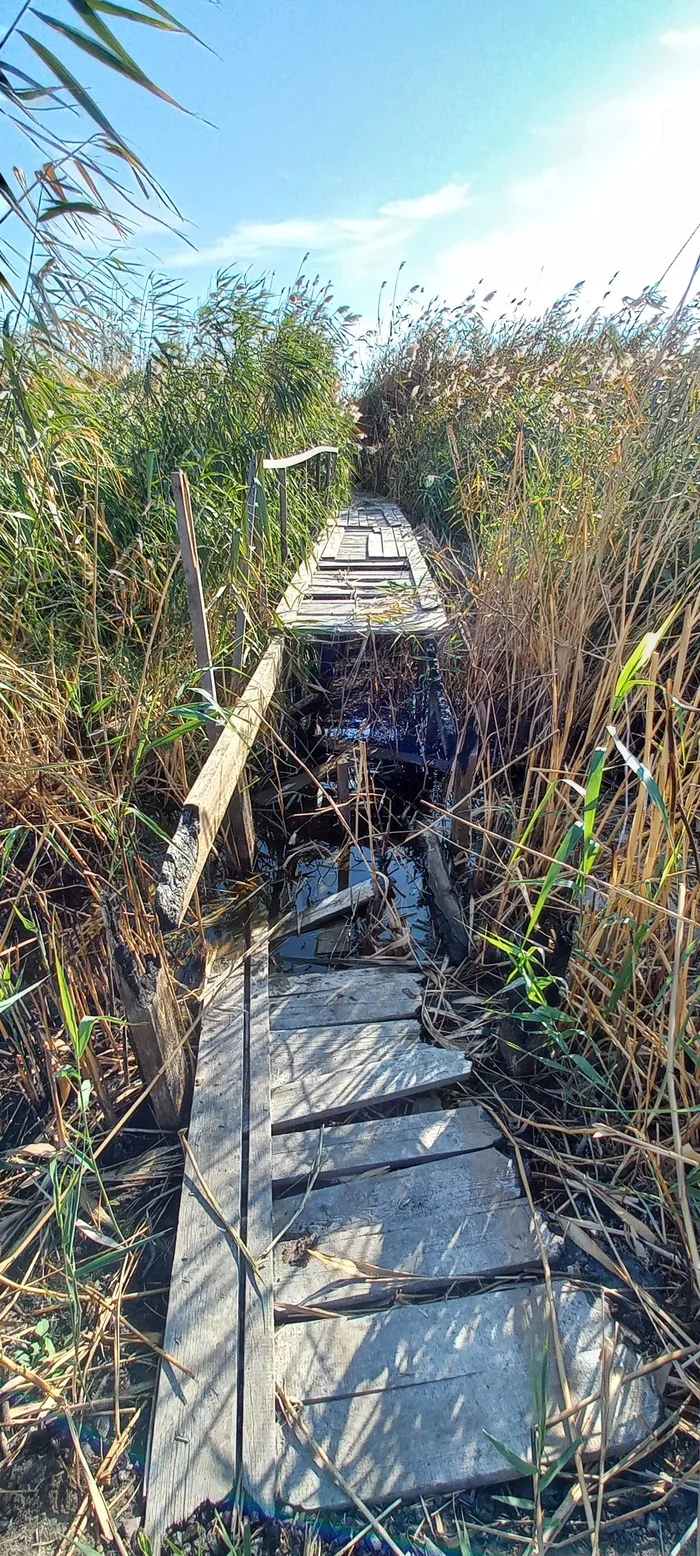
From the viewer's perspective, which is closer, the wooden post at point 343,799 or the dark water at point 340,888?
the dark water at point 340,888

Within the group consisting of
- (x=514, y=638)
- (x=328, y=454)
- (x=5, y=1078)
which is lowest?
(x=5, y=1078)

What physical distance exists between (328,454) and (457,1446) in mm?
6511

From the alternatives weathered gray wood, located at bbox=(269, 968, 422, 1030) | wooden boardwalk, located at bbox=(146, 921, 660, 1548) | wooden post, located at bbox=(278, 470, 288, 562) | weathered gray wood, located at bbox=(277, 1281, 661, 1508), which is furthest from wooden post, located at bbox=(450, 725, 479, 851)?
wooden post, located at bbox=(278, 470, 288, 562)

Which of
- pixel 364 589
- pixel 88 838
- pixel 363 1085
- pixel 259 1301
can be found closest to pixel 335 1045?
pixel 363 1085

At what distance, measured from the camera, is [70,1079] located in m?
1.88

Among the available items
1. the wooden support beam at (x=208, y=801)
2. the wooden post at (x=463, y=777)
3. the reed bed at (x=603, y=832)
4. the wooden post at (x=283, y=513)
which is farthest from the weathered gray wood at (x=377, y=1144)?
the wooden post at (x=283, y=513)

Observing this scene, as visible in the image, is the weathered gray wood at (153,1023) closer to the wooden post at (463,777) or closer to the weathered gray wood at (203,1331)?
the weathered gray wood at (203,1331)

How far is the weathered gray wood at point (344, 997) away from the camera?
2309 millimetres

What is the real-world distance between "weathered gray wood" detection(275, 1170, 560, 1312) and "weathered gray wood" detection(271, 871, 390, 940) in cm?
124

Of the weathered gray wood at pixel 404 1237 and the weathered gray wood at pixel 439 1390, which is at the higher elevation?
the weathered gray wood at pixel 404 1237

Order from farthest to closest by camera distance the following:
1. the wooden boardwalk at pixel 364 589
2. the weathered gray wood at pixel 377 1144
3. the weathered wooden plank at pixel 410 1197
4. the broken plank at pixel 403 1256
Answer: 1. the wooden boardwalk at pixel 364 589
2. the weathered gray wood at pixel 377 1144
3. the weathered wooden plank at pixel 410 1197
4. the broken plank at pixel 403 1256

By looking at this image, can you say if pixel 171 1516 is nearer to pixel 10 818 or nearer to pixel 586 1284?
pixel 586 1284

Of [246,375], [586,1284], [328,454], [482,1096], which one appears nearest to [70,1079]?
[482,1096]

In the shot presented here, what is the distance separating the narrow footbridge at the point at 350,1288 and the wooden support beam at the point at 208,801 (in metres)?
0.01
